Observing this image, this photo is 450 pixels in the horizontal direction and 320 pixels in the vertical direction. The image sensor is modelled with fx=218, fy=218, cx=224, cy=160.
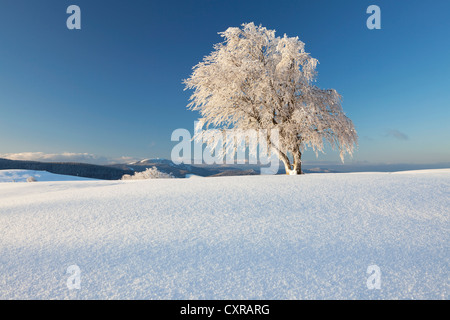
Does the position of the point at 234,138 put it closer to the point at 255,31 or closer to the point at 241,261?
the point at 255,31

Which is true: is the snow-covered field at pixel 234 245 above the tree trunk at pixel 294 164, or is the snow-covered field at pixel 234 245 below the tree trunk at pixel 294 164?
below

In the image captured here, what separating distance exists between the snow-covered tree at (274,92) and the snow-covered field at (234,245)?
676 centimetres

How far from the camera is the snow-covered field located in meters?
1.86

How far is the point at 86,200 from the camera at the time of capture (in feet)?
14.8

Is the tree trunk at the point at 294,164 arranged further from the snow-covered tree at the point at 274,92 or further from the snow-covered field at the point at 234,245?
the snow-covered field at the point at 234,245

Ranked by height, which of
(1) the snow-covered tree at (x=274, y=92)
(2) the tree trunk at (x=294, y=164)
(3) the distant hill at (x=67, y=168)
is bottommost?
(3) the distant hill at (x=67, y=168)

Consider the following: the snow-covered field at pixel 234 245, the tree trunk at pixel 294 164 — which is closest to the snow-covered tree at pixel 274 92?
the tree trunk at pixel 294 164

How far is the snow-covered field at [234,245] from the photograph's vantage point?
1.86 metres

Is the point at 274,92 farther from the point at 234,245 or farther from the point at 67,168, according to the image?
the point at 67,168

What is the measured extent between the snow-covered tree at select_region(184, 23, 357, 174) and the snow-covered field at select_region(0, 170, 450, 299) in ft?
22.2

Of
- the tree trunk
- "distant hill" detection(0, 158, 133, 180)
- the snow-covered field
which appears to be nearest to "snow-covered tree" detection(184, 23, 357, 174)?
the tree trunk

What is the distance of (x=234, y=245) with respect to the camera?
2.51 m

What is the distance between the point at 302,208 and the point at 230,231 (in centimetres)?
141
